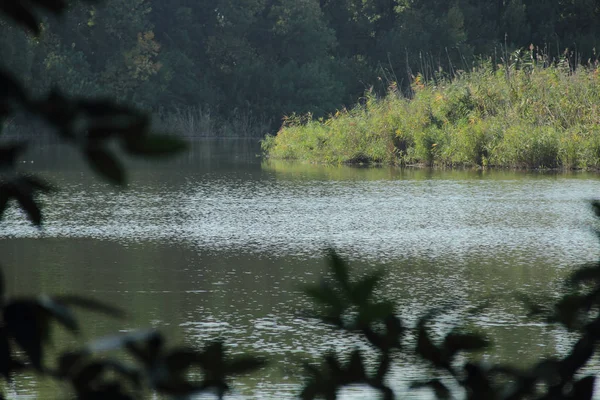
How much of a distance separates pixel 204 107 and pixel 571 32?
1499 centimetres

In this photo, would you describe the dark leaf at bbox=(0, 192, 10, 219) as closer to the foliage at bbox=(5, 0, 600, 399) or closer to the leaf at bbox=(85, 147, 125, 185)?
the foliage at bbox=(5, 0, 600, 399)

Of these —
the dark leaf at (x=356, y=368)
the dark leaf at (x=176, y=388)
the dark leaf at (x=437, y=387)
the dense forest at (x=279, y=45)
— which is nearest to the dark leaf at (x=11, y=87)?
the dark leaf at (x=176, y=388)

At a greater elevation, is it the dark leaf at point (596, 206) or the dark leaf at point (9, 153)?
the dark leaf at point (9, 153)

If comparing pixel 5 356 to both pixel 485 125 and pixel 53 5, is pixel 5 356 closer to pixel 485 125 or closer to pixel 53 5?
pixel 53 5

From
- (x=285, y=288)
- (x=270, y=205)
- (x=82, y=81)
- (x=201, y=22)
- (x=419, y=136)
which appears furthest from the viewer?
(x=201, y=22)

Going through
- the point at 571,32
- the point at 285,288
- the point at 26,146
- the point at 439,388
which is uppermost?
the point at 571,32

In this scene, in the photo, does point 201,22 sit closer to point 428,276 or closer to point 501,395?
point 428,276

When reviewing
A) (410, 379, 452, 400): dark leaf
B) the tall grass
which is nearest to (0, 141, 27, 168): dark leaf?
(410, 379, 452, 400): dark leaf

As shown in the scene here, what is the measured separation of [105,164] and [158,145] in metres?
0.05

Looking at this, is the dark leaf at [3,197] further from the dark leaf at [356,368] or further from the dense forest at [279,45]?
the dense forest at [279,45]

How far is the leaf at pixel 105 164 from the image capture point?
2.66ft

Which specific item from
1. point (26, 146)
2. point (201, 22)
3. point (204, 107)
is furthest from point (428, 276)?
point (201, 22)

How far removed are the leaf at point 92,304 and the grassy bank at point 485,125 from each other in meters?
16.2

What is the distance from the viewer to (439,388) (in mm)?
1269
